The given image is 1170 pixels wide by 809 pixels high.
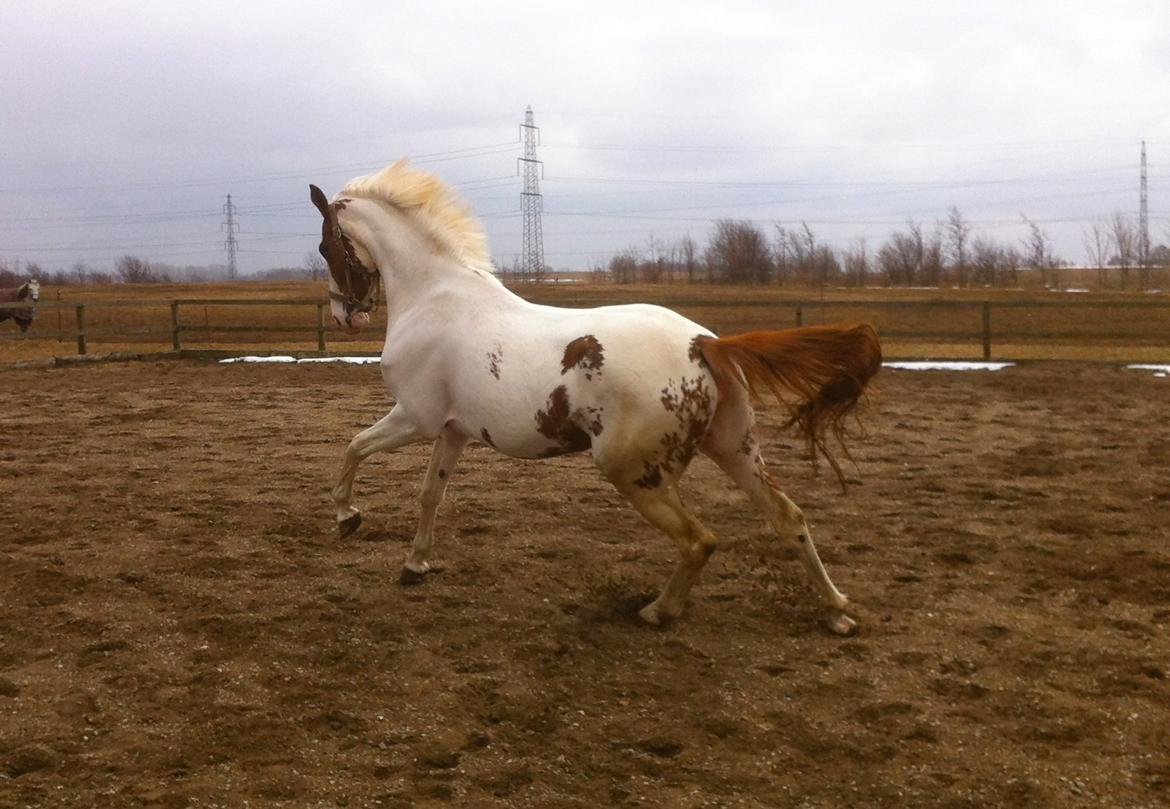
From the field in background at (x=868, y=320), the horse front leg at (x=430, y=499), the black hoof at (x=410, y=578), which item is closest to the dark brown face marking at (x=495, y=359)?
the horse front leg at (x=430, y=499)

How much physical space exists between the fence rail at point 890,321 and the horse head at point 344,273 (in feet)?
21.3

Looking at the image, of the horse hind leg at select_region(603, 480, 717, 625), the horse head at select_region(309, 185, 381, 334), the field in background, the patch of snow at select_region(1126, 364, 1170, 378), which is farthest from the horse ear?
the patch of snow at select_region(1126, 364, 1170, 378)

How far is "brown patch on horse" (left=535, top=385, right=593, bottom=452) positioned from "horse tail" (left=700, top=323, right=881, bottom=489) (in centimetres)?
59

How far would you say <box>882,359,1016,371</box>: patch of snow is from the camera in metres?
13.9

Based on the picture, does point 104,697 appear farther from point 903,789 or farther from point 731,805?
point 903,789

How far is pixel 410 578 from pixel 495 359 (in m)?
1.24

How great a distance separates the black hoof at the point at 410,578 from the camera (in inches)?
191

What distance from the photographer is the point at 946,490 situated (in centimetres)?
670

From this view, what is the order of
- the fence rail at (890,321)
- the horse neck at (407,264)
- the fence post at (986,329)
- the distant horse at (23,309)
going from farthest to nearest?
the distant horse at (23,309)
the fence rail at (890,321)
the fence post at (986,329)
the horse neck at (407,264)

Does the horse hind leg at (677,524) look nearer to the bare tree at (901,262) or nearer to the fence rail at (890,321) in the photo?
the fence rail at (890,321)

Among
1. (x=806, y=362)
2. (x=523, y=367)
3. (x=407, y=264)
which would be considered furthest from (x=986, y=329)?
(x=523, y=367)

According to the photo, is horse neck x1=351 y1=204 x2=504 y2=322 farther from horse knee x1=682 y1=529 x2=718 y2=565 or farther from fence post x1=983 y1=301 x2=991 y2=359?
fence post x1=983 y1=301 x2=991 y2=359

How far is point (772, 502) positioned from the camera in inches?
167

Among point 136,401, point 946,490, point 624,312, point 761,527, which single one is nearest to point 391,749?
point 624,312
